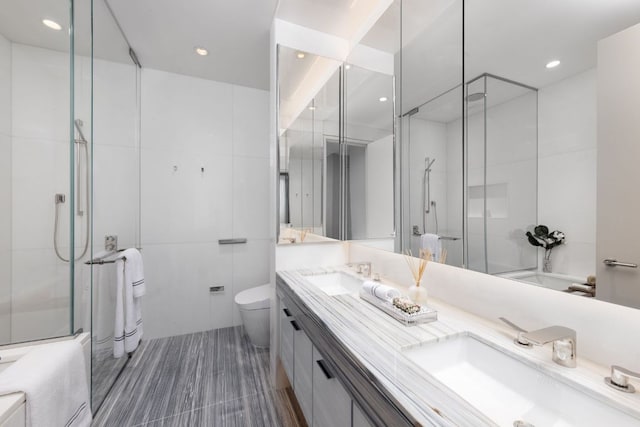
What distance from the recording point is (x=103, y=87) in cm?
183

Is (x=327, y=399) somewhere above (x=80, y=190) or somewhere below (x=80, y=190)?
below

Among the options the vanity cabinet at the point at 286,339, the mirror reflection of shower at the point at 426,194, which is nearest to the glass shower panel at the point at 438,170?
the mirror reflection of shower at the point at 426,194

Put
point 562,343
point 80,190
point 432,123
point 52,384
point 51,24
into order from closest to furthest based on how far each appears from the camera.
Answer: point 562,343 < point 52,384 < point 432,123 < point 51,24 < point 80,190

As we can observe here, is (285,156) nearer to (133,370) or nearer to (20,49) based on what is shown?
(20,49)

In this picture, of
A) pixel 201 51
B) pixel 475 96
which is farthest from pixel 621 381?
pixel 201 51

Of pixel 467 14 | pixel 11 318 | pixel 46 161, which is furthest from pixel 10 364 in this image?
pixel 467 14

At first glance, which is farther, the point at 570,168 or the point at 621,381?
the point at 570,168

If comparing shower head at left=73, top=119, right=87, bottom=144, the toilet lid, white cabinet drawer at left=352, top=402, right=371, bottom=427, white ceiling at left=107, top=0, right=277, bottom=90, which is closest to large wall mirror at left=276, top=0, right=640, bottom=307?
white cabinet drawer at left=352, top=402, right=371, bottom=427

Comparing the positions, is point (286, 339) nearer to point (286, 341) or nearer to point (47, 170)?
point (286, 341)

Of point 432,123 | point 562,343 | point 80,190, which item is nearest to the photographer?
point 562,343

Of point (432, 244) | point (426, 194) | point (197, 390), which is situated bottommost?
point (197, 390)

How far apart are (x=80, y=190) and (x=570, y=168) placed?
7.66ft

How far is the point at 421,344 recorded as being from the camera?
0.81m

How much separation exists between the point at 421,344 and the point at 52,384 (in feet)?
4.85
